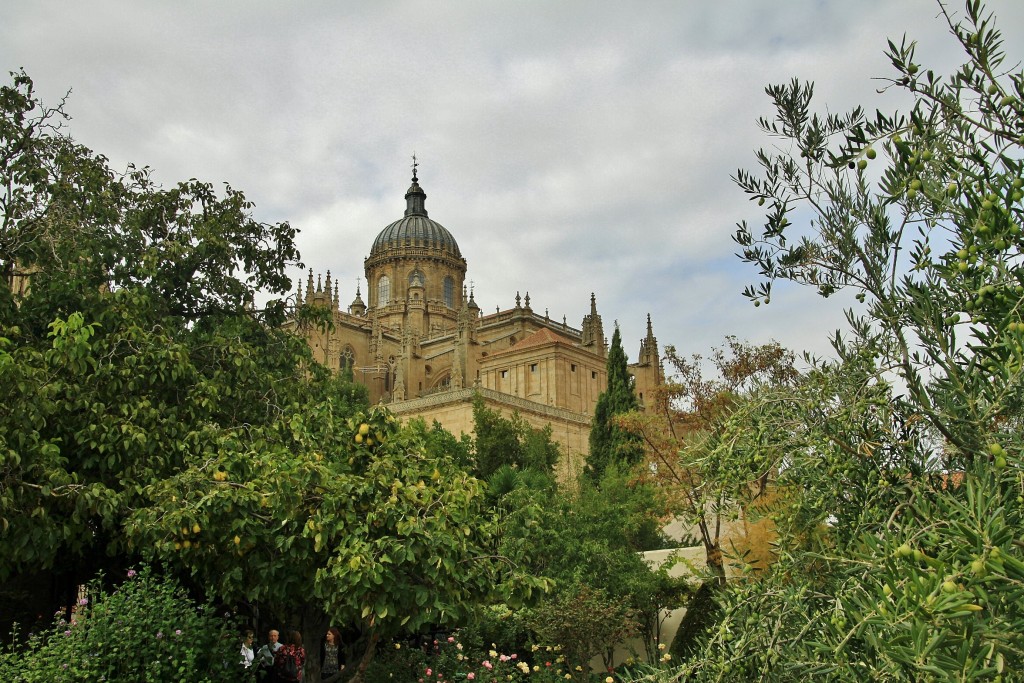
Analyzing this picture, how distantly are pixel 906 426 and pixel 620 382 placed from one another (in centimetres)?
3068

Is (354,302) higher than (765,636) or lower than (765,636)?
higher

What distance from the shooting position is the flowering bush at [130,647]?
942 centimetres

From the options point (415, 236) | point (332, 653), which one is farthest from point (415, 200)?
point (332, 653)

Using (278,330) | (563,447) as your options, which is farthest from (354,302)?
(278,330)

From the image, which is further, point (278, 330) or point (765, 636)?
point (278, 330)

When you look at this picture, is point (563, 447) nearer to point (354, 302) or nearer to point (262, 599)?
point (354, 302)

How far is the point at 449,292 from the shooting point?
210 ft

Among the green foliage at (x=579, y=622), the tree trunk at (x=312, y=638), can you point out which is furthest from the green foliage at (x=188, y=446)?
the green foliage at (x=579, y=622)

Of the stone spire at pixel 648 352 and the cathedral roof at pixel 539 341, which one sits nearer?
the cathedral roof at pixel 539 341

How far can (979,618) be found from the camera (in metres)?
3.93

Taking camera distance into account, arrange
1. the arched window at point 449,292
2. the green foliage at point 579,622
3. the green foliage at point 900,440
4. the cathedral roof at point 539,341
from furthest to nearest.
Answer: the arched window at point 449,292
the cathedral roof at point 539,341
the green foliage at point 579,622
the green foliage at point 900,440

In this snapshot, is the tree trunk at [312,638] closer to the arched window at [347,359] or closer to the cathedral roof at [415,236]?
the arched window at [347,359]

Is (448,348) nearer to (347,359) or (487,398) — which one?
(347,359)

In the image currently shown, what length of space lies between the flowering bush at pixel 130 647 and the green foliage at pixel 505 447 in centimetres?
2085
